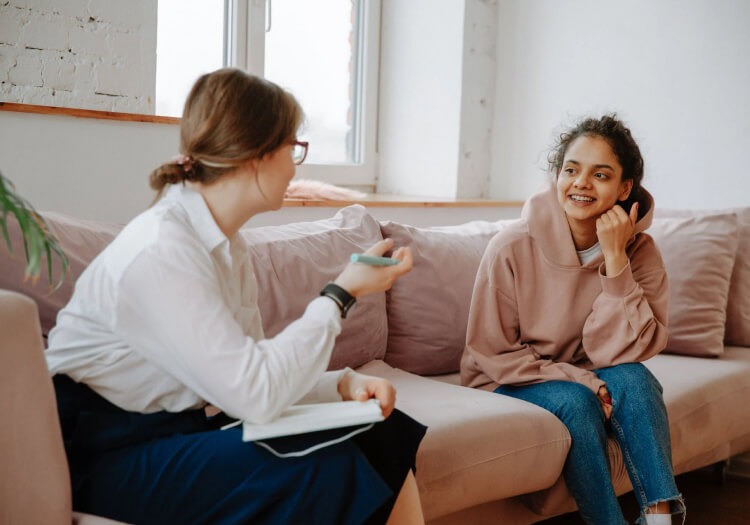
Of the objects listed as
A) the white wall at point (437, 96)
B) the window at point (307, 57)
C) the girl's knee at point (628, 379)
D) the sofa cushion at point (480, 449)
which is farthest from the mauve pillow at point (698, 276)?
the window at point (307, 57)

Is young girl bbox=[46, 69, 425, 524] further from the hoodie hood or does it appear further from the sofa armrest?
→ the hoodie hood

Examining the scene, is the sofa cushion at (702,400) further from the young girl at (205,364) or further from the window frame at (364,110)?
the window frame at (364,110)

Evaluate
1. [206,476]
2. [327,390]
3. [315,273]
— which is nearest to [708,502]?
[315,273]

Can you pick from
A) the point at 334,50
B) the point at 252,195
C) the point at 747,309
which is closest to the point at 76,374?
the point at 252,195

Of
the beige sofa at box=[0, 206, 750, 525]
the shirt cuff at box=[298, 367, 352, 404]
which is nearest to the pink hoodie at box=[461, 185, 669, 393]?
the beige sofa at box=[0, 206, 750, 525]

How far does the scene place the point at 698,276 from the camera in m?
2.66

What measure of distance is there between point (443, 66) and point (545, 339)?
1.89m

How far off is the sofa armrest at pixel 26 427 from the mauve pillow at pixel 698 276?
6.54 feet

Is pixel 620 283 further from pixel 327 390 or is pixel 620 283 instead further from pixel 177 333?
pixel 177 333

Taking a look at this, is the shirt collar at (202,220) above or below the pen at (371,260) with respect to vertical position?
above

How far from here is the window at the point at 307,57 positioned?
3164 millimetres

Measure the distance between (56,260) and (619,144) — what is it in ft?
4.44

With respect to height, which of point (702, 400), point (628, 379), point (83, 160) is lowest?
point (702, 400)

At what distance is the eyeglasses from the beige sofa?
0.47 m
